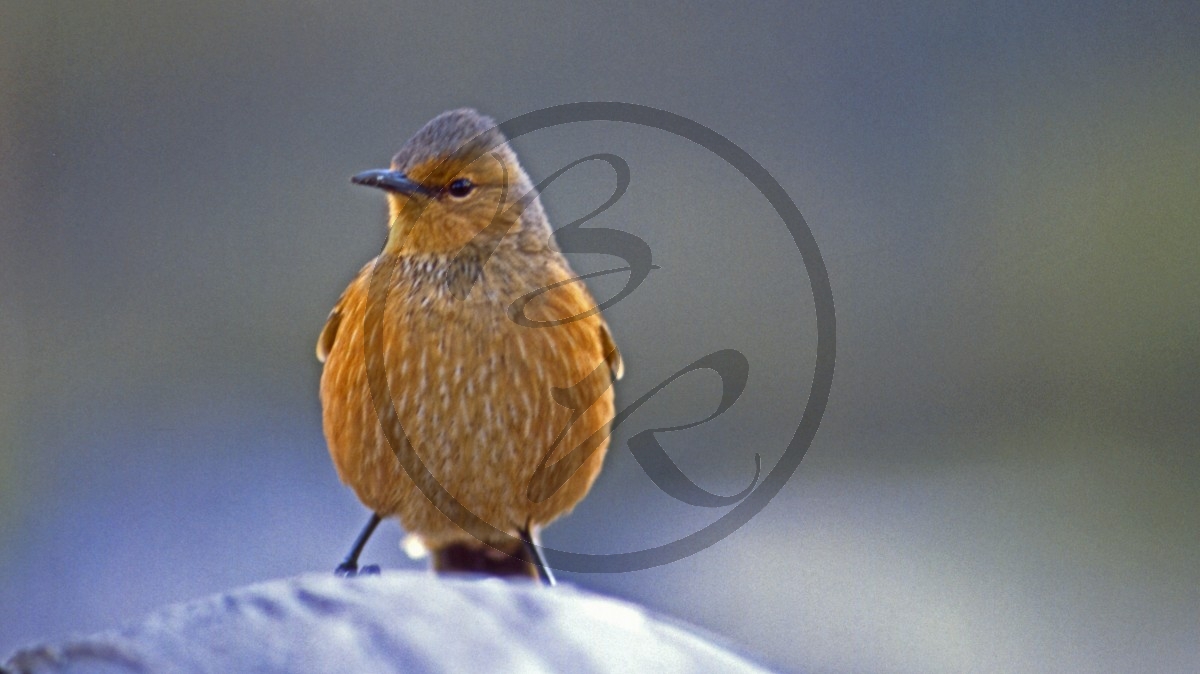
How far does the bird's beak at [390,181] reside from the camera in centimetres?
129

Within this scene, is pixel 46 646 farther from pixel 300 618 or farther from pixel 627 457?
pixel 627 457

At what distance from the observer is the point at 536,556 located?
5.13ft

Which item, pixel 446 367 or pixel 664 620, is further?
pixel 446 367

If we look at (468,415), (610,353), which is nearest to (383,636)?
(468,415)

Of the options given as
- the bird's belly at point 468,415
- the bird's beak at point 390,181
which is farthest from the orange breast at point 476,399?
the bird's beak at point 390,181

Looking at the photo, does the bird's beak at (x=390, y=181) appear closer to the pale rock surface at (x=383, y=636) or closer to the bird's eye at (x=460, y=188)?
the bird's eye at (x=460, y=188)

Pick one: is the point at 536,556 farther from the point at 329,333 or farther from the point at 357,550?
the point at 329,333

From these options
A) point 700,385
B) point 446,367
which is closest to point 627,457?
point 700,385

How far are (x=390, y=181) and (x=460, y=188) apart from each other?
0.13 m

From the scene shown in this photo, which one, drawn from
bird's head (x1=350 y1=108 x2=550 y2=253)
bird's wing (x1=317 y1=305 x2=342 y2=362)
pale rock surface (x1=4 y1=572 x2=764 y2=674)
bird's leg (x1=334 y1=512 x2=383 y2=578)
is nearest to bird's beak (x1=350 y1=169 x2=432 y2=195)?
bird's head (x1=350 y1=108 x2=550 y2=253)

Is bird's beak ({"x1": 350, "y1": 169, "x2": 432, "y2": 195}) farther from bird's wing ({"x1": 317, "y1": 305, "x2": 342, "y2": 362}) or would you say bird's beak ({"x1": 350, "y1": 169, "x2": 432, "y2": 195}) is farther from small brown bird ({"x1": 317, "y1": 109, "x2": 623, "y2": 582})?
bird's wing ({"x1": 317, "y1": 305, "x2": 342, "y2": 362})

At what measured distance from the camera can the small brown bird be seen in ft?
4.50

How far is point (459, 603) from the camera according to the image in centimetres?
52

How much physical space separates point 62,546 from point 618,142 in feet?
4.80
